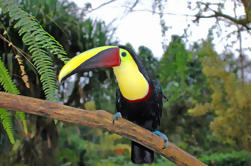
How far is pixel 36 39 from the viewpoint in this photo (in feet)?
2.20

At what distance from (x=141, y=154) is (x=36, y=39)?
81 centimetres

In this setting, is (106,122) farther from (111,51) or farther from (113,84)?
(113,84)

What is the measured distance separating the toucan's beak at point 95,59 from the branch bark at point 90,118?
138 mm

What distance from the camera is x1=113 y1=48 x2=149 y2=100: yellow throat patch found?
1.05 meters

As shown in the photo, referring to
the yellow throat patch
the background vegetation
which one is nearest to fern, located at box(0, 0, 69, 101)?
the yellow throat patch

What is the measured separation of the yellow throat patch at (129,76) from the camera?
3.45 ft

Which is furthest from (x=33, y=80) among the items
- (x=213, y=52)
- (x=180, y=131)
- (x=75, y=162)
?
(x=180, y=131)

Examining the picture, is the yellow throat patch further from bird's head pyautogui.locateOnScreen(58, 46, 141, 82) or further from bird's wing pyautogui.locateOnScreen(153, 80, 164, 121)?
bird's wing pyautogui.locateOnScreen(153, 80, 164, 121)

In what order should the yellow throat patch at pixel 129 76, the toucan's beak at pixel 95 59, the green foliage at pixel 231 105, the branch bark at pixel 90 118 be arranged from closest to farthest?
the branch bark at pixel 90 118, the toucan's beak at pixel 95 59, the yellow throat patch at pixel 129 76, the green foliage at pixel 231 105

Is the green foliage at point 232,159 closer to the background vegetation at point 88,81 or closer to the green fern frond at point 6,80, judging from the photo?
the background vegetation at point 88,81

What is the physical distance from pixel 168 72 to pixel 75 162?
67.1 inches

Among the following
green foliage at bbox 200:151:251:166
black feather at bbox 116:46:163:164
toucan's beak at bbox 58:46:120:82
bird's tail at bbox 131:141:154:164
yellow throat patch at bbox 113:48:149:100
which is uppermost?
toucan's beak at bbox 58:46:120:82

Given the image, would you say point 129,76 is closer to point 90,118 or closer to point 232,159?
point 90,118

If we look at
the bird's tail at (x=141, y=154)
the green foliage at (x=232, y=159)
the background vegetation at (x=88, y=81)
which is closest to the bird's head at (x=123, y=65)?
the bird's tail at (x=141, y=154)
